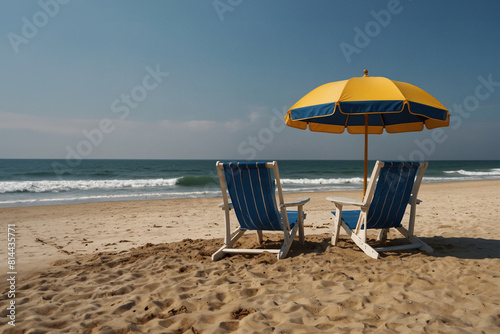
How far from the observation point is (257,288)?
286cm

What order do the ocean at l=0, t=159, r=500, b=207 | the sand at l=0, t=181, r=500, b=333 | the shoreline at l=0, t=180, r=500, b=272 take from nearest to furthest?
the sand at l=0, t=181, r=500, b=333 < the shoreline at l=0, t=180, r=500, b=272 < the ocean at l=0, t=159, r=500, b=207

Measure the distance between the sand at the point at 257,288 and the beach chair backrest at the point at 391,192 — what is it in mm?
463

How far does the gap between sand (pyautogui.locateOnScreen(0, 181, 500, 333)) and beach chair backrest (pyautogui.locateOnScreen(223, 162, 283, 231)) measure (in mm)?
470

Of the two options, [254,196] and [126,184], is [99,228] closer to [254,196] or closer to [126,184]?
[254,196]

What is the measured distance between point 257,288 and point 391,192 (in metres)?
1.94

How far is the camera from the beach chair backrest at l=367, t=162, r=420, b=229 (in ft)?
11.9

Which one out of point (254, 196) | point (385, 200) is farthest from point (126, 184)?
point (385, 200)

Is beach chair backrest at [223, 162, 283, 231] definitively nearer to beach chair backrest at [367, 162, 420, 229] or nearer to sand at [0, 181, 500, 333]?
sand at [0, 181, 500, 333]

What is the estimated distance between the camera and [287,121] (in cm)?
489

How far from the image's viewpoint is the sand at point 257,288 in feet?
7.36

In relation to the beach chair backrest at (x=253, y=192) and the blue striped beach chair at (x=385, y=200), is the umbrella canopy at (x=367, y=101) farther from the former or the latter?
the beach chair backrest at (x=253, y=192)

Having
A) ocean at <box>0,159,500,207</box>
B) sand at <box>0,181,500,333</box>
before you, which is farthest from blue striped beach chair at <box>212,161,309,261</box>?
ocean at <box>0,159,500,207</box>

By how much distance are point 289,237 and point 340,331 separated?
186 centimetres

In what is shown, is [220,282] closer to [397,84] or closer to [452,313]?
[452,313]
